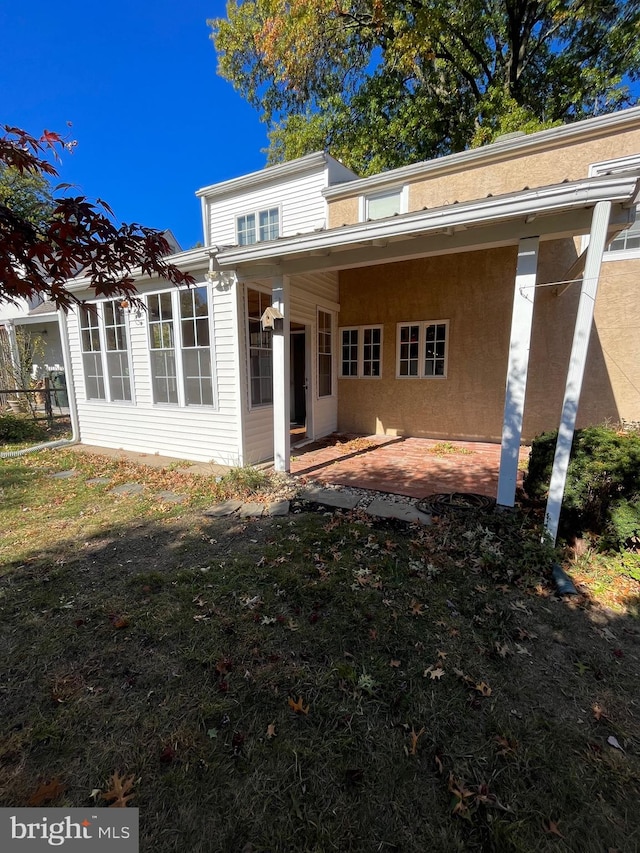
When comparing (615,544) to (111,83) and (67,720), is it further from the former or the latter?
(111,83)

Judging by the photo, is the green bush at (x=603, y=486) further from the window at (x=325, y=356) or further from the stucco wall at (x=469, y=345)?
the window at (x=325, y=356)

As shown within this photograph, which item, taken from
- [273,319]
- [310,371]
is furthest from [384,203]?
[273,319]

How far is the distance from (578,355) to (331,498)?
310 cm

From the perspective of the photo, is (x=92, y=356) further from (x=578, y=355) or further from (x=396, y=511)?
(x=578, y=355)

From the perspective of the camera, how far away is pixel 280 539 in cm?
382

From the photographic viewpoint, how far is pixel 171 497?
5.05 meters

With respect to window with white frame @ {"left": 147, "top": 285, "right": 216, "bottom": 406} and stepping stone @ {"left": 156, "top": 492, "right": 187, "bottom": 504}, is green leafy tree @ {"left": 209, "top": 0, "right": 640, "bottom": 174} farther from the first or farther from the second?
stepping stone @ {"left": 156, "top": 492, "right": 187, "bottom": 504}

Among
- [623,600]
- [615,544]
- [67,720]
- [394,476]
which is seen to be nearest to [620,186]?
[615,544]

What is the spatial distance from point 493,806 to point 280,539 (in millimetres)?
2578

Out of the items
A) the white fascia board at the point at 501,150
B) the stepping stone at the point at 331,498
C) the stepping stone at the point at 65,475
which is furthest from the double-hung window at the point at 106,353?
the white fascia board at the point at 501,150

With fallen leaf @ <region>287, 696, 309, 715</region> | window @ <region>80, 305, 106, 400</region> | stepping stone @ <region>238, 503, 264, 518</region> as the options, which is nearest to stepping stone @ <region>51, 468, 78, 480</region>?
window @ <region>80, 305, 106, 400</region>

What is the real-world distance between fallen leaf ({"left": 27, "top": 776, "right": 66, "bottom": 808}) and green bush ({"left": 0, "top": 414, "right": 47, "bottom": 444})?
29.4ft

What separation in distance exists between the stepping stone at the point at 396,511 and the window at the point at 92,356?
6.36 m

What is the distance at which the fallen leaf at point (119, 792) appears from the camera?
1.55 m
